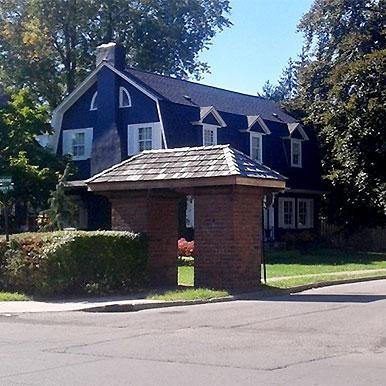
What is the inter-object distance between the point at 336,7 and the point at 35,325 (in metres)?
31.3

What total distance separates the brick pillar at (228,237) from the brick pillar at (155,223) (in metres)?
1.34

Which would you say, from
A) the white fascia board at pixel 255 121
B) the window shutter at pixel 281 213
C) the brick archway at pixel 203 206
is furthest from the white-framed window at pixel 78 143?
the brick archway at pixel 203 206

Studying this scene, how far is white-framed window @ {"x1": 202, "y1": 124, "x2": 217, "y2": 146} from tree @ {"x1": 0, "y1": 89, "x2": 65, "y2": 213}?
7.33 meters

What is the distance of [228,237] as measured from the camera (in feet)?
66.7

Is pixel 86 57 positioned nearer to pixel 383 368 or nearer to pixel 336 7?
pixel 336 7

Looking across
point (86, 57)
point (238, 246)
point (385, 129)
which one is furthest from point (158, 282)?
point (86, 57)

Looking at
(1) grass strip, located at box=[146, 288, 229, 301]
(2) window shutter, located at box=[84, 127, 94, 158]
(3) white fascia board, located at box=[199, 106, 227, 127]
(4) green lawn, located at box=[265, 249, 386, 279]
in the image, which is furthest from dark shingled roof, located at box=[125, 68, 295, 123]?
(1) grass strip, located at box=[146, 288, 229, 301]

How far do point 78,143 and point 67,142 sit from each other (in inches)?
25.8

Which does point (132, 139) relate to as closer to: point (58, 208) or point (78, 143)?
point (78, 143)

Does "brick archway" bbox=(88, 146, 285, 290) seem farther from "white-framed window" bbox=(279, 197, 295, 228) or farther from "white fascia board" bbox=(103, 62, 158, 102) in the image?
→ "white-framed window" bbox=(279, 197, 295, 228)

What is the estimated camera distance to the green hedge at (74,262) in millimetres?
19797

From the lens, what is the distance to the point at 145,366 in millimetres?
10516

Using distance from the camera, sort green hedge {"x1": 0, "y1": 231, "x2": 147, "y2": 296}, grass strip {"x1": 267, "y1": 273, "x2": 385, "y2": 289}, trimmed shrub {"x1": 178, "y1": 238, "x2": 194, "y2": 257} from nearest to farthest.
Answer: green hedge {"x1": 0, "y1": 231, "x2": 147, "y2": 296} → grass strip {"x1": 267, "y1": 273, "x2": 385, "y2": 289} → trimmed shrub {"x1": 178, "y1": 238, "x2": 194, "y2": 257}

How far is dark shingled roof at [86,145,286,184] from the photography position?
2023 centimetres
